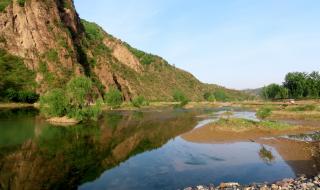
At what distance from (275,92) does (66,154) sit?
162952 mm

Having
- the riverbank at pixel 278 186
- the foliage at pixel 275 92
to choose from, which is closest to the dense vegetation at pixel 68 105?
the riverbank at pixel 278 186

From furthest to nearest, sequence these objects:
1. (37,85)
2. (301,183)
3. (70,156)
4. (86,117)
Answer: (37,85), (86,117), (70,156), (301,183)

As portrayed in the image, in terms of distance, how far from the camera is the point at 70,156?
37.6 m

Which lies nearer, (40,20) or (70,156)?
(70,156)

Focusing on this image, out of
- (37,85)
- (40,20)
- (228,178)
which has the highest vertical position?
(40,20)

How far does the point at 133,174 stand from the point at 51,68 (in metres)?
129

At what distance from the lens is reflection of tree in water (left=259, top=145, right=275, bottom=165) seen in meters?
35.3

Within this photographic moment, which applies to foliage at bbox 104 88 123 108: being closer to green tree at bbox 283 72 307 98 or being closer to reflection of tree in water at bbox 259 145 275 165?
green tree at bbox 283 72 307 98

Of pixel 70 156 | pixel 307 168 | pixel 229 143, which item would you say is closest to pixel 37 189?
pixel 70 156

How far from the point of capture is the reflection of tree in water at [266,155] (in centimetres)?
3530

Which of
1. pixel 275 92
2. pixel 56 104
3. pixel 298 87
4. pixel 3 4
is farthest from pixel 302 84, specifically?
pixel 3 4

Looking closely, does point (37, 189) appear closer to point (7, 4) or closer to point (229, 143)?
point (229, 143)

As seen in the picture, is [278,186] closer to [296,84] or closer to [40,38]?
[40,38]

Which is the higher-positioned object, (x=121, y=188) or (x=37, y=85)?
(x=37, y=85)
